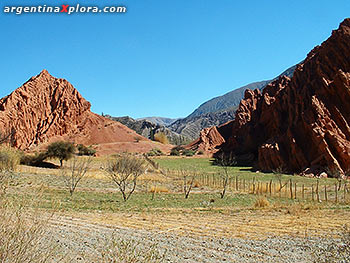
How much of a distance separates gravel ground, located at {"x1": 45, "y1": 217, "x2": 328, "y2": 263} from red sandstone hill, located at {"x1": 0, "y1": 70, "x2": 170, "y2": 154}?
66273 millimetres

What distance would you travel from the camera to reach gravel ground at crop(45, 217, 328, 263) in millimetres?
8172

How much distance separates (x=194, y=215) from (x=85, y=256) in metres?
8.54

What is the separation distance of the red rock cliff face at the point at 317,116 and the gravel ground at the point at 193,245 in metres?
31.2

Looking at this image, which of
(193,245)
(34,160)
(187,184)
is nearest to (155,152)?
(34,160)

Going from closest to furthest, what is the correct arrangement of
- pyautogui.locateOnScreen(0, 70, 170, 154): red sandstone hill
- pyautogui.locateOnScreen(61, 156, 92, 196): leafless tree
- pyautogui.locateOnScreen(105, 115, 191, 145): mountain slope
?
pyautogui.locateOnScreen(61, 156, 92, 196): leafless tree
pyautogui.locateOnScreen(0, 70, 170, 154): red sandstone hill
pyautogui.locateOnScreen(105, 115, 191, 145): mountain slope

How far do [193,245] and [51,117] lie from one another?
266ft

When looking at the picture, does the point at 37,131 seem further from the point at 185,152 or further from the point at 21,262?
the point at 21,262

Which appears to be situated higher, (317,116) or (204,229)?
(317,116)

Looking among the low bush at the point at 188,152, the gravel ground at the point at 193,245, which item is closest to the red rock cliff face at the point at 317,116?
the low bush at the point at 188,152

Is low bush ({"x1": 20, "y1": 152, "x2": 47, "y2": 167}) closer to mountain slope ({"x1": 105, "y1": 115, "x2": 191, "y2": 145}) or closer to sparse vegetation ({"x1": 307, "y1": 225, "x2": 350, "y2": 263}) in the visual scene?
sparse vegetation ({"x1": 307, "y1": 225, "x2": 350, "y2": 263})

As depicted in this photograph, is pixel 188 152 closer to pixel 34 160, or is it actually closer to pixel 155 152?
pixel 155 152

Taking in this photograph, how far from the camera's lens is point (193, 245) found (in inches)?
371

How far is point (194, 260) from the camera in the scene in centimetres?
803

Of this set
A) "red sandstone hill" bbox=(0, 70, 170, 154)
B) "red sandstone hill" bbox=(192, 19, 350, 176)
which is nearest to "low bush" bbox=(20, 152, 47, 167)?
"red sandstone hill" bbox=(0, 70, 170, 154)
